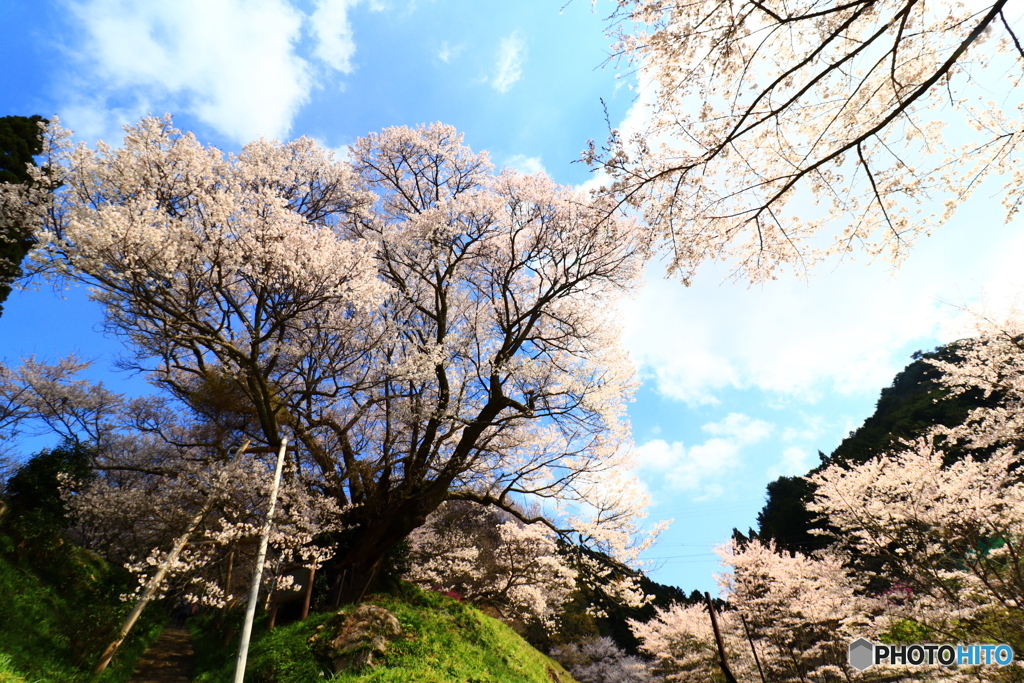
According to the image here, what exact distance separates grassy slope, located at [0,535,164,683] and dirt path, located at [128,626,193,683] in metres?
0.33

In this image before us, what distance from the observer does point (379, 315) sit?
12.8 meters

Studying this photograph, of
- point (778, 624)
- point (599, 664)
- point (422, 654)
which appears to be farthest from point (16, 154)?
point (599, 664)

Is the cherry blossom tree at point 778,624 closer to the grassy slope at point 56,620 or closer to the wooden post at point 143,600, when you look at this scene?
the wooden post at point 143,600

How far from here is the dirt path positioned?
998 centimetres

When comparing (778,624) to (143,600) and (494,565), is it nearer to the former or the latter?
(494,565)

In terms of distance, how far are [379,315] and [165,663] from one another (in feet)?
34.3

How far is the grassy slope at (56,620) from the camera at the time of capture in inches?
254

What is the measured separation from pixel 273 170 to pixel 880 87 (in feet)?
41.2

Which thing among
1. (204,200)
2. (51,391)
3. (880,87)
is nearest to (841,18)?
(880,87)

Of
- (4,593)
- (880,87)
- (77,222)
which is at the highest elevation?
(880,87)

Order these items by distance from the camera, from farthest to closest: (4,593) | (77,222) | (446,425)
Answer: (446,425) < (4,593) < (77,222)

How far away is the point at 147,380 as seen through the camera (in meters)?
12.6

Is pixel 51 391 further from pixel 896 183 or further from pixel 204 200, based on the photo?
pixel 896 183

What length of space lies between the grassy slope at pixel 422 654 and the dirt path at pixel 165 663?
66cm
